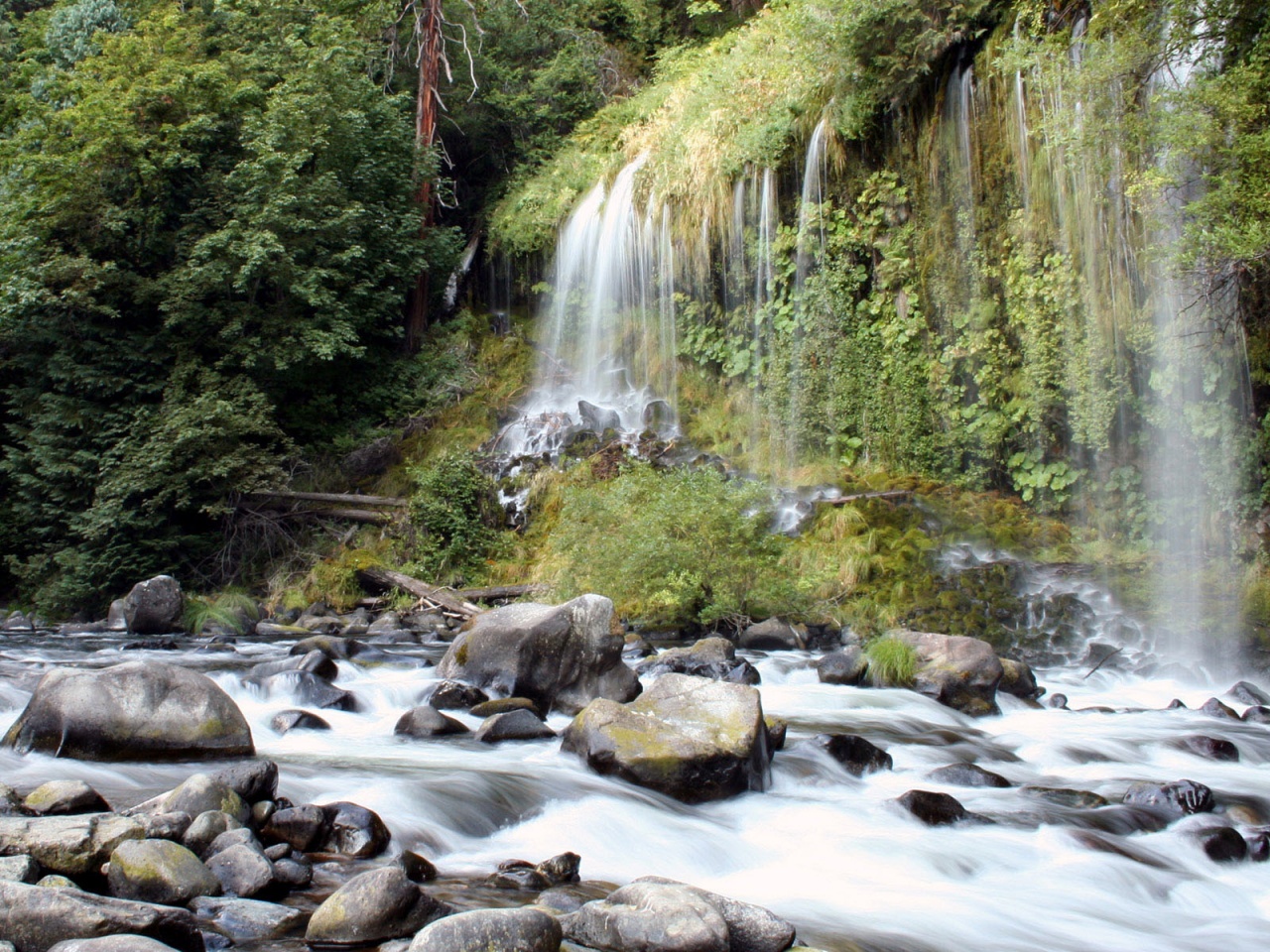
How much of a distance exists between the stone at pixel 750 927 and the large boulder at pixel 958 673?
4.96 m

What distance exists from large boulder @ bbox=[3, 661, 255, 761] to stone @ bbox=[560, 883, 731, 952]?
9.41 feet

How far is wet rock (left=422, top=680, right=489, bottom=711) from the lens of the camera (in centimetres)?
741

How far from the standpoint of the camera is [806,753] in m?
6.36

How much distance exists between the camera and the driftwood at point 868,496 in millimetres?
12453

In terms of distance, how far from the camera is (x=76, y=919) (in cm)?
318

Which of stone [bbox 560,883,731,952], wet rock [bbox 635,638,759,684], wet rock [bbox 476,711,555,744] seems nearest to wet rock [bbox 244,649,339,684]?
wet rock [bbox 476,711,555,744]

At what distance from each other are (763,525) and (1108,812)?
5.98 m

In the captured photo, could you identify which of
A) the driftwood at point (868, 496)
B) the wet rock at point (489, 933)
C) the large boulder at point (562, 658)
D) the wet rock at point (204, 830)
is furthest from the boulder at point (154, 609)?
the wet rock at point (489, 933)

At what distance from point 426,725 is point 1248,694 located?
713 cm

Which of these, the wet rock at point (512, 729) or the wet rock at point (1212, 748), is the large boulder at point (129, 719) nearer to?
the wet rock at point (512, 729)

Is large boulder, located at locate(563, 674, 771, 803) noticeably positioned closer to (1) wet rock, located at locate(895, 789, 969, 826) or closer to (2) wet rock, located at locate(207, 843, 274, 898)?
(1) wet rock, located at locate(895, 789, 969, 826)

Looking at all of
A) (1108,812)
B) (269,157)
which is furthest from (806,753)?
(269,157)

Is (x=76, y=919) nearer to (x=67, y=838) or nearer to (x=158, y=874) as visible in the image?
(x=158, y=874)

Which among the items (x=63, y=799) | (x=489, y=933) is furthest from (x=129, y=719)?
(x=489, y=933)
